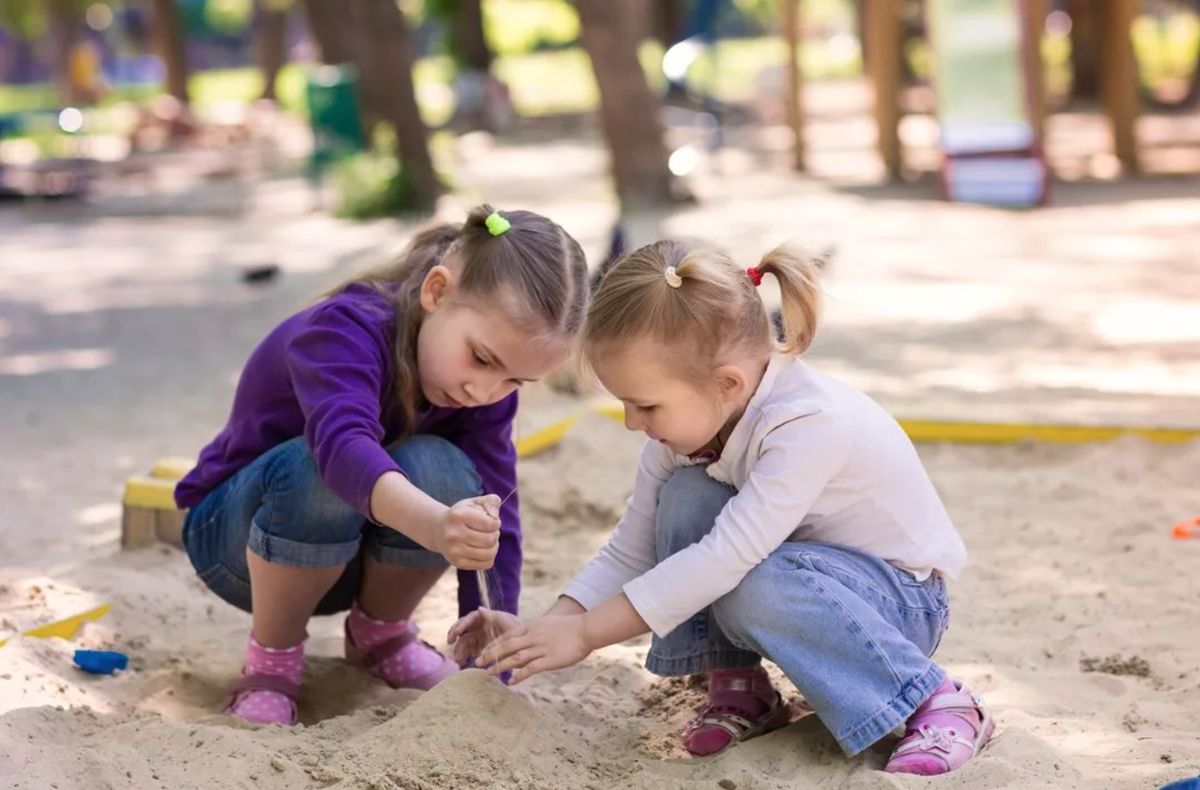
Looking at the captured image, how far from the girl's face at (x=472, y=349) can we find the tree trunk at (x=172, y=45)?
946 inches

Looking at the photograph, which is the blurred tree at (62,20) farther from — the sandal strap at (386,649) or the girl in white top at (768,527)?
the girl in white top at (768,527)

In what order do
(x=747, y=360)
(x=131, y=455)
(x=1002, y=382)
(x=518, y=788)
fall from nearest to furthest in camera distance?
(x=518, y=788) → (x=747, y=360) → (x=131, y=455) → (x=1002, y=382)

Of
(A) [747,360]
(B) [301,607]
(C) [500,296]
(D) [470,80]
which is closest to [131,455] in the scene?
(B) [301,607]

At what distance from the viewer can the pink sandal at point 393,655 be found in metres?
2.81

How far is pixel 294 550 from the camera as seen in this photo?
249 centimetres

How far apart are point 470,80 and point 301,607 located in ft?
57.9

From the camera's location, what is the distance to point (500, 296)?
7.88ft

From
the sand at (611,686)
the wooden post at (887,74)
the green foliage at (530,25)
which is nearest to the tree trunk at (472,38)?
the wooden post at (887,74)

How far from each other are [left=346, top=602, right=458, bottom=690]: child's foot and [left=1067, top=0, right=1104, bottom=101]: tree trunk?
54.1 ft

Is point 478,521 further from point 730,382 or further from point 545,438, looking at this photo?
point 545,438

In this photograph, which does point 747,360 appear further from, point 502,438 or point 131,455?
point 131,455

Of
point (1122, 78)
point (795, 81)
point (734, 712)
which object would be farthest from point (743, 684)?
point (795, 81)

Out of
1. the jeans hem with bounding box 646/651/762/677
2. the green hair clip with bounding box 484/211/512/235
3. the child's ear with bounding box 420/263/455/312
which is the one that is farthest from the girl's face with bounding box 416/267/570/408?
the jeans hem with bounding box 646/651/762/677

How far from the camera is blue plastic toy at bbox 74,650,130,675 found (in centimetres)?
272
